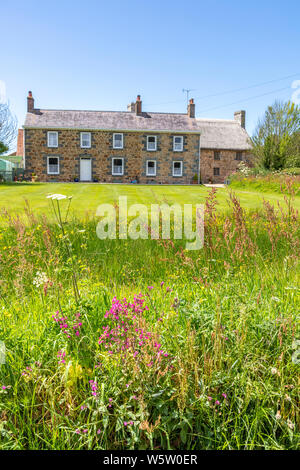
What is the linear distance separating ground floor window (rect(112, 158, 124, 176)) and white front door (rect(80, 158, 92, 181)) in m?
2.14

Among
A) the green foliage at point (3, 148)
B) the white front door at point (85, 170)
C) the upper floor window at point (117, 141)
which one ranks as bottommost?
the white front door at point (85, 170)

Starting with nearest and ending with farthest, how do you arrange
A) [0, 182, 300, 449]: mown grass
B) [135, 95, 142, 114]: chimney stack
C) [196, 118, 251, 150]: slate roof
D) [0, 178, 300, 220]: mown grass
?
[0, 182, 300, 449]: mown grass
[0, 178, 300, 220]: mown grass
[135, 95, 142, 114]: chimney stack
[196, 118, 251, 150]: slate roof

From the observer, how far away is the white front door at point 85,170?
34125 millimetres

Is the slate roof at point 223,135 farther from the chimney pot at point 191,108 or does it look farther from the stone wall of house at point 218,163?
the chimney pot at point 191,108

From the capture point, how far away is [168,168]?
35062 mm

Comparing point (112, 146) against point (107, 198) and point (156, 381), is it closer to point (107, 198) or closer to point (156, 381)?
point (107, 198)

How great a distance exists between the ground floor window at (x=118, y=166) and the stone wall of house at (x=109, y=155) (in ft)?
0.94

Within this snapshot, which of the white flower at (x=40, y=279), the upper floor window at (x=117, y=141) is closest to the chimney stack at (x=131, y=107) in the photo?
the upper floor window at (x=117, y=141)

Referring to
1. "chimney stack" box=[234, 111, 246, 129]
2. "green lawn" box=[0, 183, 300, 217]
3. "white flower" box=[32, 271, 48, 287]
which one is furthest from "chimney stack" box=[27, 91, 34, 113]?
"white flower" box=[32, 271, 48, 287]

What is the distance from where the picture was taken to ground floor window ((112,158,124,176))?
113 ft

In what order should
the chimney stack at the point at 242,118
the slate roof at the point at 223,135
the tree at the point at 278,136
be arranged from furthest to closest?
the chimney stack at the point at 242,118
the slate roof at the point at 223,135
the tree at the point at 278,136

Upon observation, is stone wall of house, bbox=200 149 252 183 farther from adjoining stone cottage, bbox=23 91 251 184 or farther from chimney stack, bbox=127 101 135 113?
chimney stack, bbox=127 101 135 113
